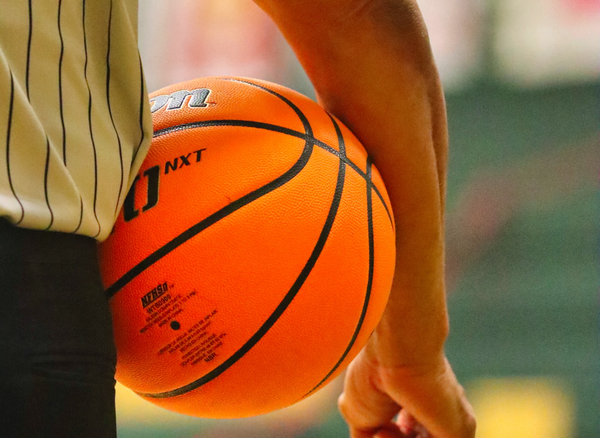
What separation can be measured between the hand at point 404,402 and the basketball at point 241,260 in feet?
1.01

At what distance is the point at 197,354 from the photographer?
70 centimetres

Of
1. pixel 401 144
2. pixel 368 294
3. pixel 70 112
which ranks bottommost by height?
pixel 368 294

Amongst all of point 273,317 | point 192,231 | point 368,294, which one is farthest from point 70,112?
point 368,294

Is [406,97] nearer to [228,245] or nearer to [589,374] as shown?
[228,245]

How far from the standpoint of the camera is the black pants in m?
0.49

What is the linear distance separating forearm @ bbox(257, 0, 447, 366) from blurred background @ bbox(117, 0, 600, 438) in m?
1.84

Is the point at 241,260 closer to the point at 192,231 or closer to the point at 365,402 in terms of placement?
the point at 192,231

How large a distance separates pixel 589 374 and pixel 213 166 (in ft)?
8.17

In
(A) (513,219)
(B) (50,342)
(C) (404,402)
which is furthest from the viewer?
(A) (513,219)

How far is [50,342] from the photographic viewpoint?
52 centimetres

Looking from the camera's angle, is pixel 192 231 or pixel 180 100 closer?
pixel 192 231

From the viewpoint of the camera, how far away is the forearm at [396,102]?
81 cm

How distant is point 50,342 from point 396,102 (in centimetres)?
57

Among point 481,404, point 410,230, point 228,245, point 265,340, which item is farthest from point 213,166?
point 481,404
